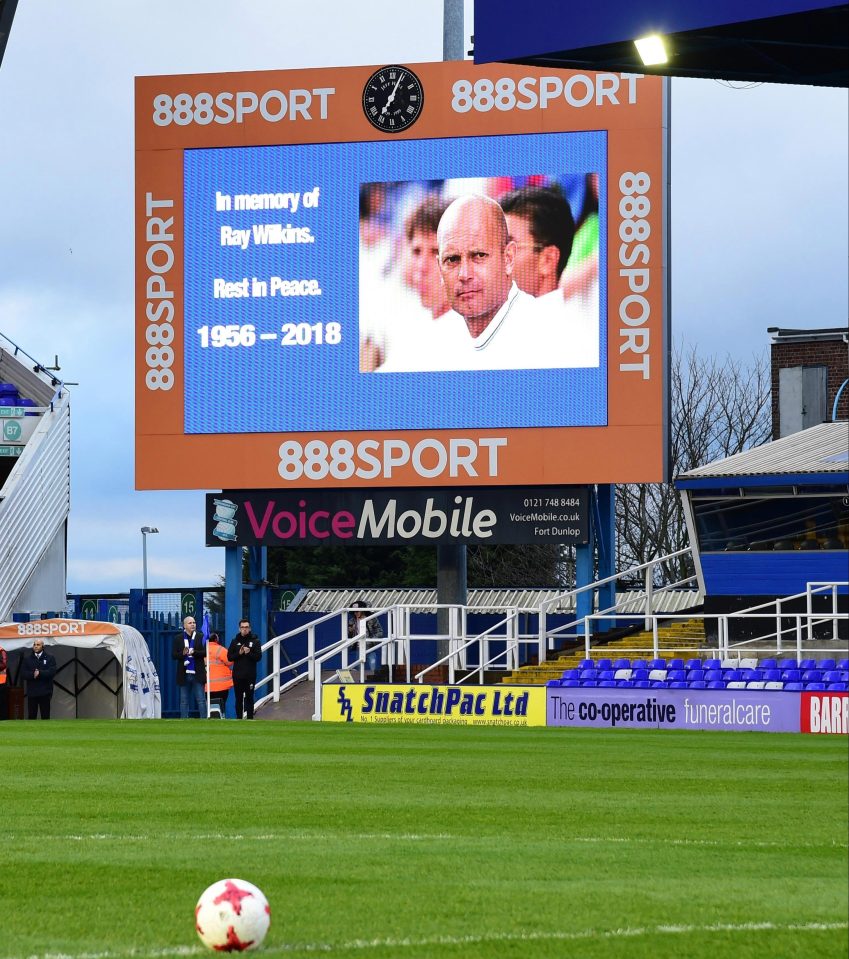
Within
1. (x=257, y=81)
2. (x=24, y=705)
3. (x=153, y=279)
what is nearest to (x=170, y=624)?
(x=24, y=705)

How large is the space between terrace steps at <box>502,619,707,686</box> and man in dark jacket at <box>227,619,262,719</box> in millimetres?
4075

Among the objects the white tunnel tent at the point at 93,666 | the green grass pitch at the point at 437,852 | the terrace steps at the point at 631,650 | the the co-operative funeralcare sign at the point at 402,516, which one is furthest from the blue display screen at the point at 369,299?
the green grass pitch at the point at 437,852

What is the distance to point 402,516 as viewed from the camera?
101 ft

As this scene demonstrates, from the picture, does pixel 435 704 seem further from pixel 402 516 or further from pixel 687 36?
pixel 687 36

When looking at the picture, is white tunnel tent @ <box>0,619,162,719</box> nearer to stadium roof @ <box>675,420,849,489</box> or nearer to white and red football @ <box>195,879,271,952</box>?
stadium roof @ <box>675,420,849,489</box>

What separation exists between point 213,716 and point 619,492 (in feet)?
94.6

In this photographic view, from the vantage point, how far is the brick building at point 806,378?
43.2 meters

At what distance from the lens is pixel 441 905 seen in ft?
23.8

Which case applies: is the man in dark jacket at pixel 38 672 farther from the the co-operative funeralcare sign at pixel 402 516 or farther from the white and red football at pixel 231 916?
the white and red football at pixel 231 916

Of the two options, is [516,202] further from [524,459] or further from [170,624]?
[170,624]

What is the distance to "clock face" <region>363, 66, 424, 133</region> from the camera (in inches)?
1181

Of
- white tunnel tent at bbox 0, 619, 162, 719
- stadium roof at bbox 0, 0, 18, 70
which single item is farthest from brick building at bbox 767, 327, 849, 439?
stadium roof at bbox 0, 0, 18, 70

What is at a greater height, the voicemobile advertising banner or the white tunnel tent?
the voicemobile advertising banner

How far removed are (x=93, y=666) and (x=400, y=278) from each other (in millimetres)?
8544
